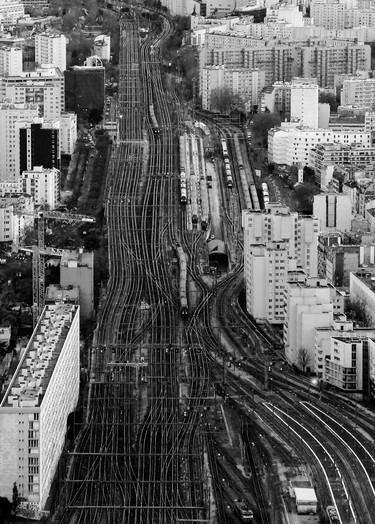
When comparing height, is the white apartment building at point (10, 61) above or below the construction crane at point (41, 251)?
above

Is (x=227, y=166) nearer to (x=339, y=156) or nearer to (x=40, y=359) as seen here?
(x=339, y=156)

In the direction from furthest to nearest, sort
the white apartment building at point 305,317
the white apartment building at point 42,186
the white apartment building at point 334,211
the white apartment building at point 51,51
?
the white apartment building at point 51,51 < the white apartment building at point 42,186 < the white apartment building at point 334,211 < the white apartment building at point 305,317

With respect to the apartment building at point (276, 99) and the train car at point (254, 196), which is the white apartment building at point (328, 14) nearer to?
the apartment building at point (276, 99)

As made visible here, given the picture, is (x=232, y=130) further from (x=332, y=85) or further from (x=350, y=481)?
(x=350, y=481)

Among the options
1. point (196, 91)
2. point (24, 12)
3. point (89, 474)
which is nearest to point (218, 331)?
point (89, 474)

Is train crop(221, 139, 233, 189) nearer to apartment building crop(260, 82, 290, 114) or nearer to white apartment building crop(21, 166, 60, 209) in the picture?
apartment building crop(260, 82, 290, 114)


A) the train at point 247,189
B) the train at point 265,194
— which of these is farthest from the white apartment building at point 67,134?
the train at point 265,194
